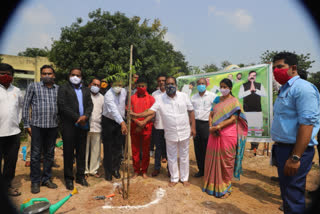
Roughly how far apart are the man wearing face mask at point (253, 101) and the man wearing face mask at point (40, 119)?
14.8ft

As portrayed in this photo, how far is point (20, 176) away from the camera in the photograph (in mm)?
4359

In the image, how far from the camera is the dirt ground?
315 centimetres

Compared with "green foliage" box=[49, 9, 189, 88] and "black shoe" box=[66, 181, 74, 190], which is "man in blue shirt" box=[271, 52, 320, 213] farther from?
"green foliage" box=[49, 9, 189, 88]

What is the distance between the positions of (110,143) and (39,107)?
4.88ft

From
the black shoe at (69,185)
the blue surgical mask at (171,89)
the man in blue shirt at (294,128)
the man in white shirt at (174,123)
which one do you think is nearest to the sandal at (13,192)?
the black shoe at (69,185)

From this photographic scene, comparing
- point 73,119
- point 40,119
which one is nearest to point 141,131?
point 73,119

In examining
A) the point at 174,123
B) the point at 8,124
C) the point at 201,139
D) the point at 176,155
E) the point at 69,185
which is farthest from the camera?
the point at 201,139

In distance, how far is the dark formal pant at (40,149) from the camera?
3.57m

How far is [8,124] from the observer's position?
3385 millimetres

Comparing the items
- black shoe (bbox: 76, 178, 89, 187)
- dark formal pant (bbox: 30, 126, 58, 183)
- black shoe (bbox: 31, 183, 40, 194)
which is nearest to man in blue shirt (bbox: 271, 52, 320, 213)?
black shoe (bbox: 76, 178, 89, 187)

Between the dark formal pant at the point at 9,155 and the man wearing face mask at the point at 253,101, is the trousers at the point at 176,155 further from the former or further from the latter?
the dark formal pant at the point at 9,155

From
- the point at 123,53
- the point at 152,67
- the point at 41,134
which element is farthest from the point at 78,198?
the point at 152,67

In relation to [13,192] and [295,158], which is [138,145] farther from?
[295,158]

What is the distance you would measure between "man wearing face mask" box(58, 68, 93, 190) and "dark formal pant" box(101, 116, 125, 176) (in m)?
0.43
